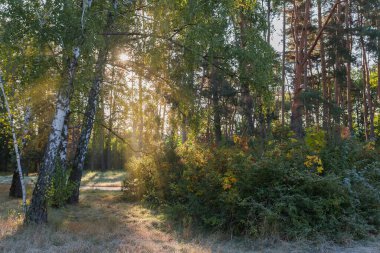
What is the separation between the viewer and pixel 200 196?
8.59 m

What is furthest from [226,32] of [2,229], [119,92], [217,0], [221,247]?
[2,229]

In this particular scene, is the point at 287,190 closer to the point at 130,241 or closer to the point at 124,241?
the point at 130,241

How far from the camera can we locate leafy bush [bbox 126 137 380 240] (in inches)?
279

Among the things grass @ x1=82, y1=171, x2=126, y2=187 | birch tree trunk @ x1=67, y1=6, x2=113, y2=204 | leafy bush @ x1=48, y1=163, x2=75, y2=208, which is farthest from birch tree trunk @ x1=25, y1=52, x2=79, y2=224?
grass @ x1=82, y1=171, x2=126, y2=187

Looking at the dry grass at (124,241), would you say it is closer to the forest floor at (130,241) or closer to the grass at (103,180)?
the forest floor at (130,241)

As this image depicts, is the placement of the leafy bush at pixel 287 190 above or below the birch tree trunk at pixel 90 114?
below

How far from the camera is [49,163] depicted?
7.95m

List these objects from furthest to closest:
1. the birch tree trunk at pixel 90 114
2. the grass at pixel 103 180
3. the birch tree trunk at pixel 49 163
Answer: the grass at pixel 103 180
the birch tree trunk at pixel 90 114
the birch tree trunk at pixel 49 163

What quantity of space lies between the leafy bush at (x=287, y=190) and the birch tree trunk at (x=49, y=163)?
3.07 m

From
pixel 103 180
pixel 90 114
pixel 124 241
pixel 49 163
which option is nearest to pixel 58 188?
pixel 49 163

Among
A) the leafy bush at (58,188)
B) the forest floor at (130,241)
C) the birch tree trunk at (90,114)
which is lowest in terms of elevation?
the forest floor at (130,241)

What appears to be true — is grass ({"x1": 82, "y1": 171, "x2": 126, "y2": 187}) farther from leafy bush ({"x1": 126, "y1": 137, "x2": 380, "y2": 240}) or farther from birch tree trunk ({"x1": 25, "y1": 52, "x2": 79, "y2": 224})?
leafy bush ({"x1": 126, "y1": 137, "x2": 380, "y2": 240})

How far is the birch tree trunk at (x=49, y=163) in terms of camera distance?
25.9ft

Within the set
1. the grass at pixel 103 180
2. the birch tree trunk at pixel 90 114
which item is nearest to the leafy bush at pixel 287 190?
the birch tree trunk at pixel 90 114
